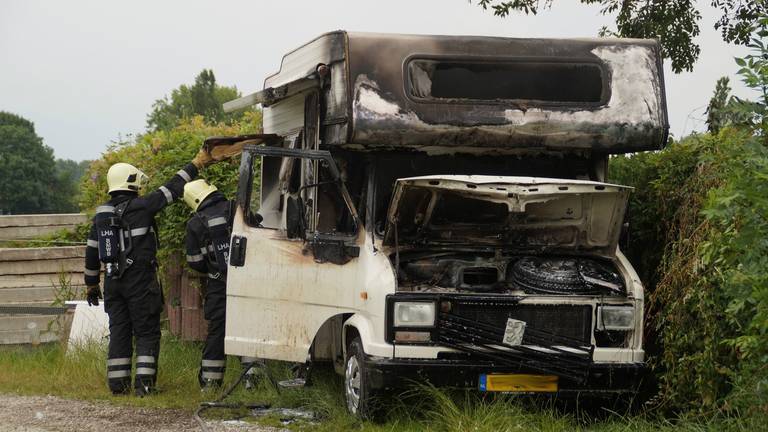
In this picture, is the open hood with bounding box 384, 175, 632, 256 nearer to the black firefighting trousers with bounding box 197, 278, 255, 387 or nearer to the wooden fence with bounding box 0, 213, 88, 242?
the black firefighting trousers with bounding box 197, 278, 255, 387

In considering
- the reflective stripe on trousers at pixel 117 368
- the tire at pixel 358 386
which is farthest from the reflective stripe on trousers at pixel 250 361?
the tire at pixel 358 386

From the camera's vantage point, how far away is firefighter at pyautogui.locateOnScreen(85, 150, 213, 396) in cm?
923

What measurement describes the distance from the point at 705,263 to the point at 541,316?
1145mm

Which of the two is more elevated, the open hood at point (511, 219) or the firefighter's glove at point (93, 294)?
the open hood at point (511, 219)

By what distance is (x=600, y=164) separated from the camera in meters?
8.34

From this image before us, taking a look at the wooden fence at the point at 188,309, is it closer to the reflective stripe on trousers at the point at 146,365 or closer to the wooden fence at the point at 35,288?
the reflective stripe on trousers at the point at 146,365

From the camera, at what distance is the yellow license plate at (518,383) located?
7164mm

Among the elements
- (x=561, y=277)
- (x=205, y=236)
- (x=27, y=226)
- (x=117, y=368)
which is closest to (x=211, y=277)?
(x=205, y=236)

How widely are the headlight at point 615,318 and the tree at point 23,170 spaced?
281 ft

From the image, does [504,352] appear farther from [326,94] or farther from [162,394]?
[162,394]

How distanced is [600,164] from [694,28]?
634 centimetres

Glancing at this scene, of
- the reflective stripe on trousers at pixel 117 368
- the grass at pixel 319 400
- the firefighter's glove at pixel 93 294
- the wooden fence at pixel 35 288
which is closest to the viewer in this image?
the grass at pixel 319 400

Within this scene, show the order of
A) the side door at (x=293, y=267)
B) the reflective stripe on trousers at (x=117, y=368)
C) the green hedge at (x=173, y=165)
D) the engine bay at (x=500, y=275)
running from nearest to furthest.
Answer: the engine bay at (x=500, y=275) → the side door at (x=293, y=267) → the reflective stripe on trousers at (x=117, y=368) → the green hedge at (x=173, y=165)

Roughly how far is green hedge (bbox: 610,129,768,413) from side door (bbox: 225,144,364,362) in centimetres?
218
